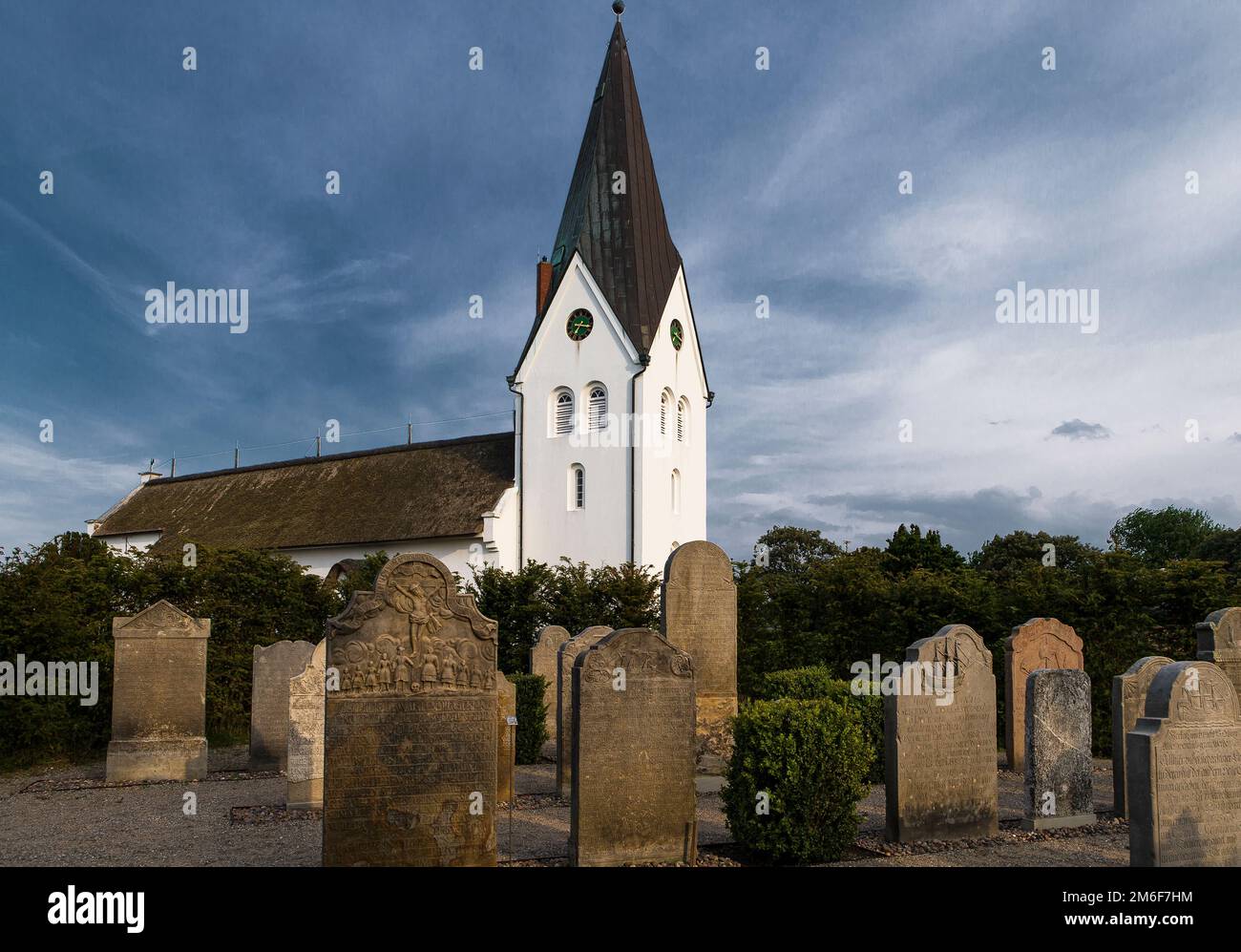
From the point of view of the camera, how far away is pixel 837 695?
11953 millimetres

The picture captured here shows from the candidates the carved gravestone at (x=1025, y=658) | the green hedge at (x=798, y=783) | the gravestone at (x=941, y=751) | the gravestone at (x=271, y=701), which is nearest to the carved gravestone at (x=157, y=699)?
the gravestone at (x=271, y=701)

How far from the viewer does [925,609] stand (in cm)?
1797

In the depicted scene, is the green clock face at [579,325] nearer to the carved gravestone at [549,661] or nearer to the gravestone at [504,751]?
the carved gravestone at [549,661]

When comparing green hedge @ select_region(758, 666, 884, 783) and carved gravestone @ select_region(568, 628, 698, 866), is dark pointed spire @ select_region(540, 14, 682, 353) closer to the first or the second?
green hedge @ select_region(758, 666, 884, 783)

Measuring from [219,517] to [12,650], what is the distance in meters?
24.3

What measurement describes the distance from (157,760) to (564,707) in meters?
6.07

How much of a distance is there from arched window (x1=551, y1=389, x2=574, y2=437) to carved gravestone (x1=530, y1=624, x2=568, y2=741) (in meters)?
15.6

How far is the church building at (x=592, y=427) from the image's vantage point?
3080cm

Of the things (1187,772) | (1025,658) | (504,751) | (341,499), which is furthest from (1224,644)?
(341,499)

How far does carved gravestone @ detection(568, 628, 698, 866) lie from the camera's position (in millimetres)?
7793

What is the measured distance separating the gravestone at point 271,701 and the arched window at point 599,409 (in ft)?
58.9

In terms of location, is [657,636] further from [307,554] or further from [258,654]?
[307,554]

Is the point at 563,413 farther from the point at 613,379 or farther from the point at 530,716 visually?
the point at 530,716
